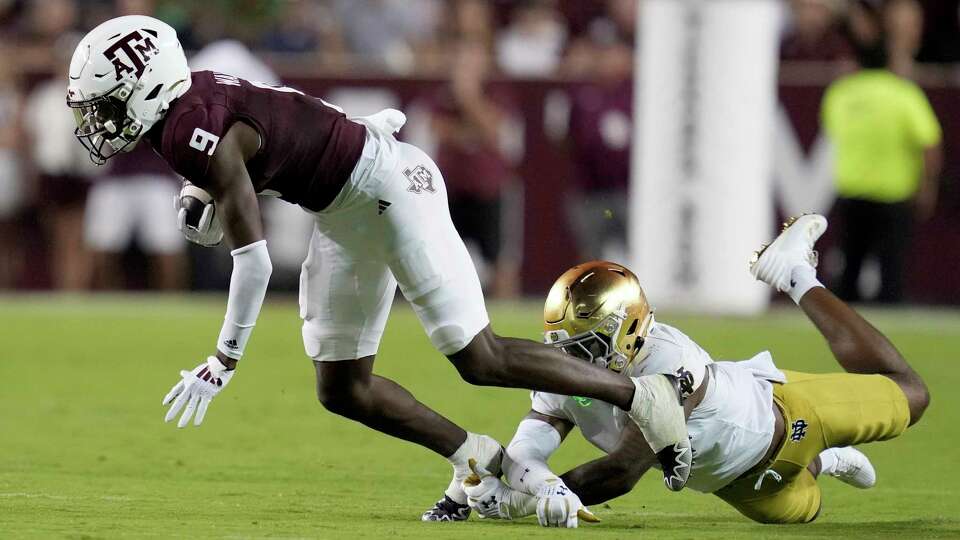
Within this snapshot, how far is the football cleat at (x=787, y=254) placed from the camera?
22.2 feet

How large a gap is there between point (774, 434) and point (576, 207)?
904cm

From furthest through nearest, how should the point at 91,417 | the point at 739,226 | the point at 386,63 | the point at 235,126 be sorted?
1. the point at 386,63
2. the point at 739,226
3. the point at 91,417
4. the point at 235,126

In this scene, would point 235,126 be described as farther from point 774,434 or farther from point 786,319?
point 786,319

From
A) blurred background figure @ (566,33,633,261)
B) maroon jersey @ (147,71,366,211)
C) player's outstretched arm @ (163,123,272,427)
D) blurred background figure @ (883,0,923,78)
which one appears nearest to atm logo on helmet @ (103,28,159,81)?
maroon jersey @ (147,71,366,211)

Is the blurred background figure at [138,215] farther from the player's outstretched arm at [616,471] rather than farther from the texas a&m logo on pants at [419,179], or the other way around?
the player's outstretched arm at [616,471]

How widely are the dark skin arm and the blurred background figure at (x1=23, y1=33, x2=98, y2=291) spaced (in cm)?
1004

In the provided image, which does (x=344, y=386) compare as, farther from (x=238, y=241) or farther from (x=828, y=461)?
(x=828, y=461)

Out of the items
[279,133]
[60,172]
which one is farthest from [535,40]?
[279,133]

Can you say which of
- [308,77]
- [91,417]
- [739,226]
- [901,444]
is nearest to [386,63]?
[308,77]

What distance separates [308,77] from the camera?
15328 millimetres

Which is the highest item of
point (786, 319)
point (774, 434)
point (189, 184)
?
point (189, 184)

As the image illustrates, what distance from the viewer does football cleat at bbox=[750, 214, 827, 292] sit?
6.76 m

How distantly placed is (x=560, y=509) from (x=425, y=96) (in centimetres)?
981

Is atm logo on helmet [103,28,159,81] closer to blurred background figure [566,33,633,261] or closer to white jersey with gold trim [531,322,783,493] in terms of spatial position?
white jersey with gold trim [531,322,783,493]
